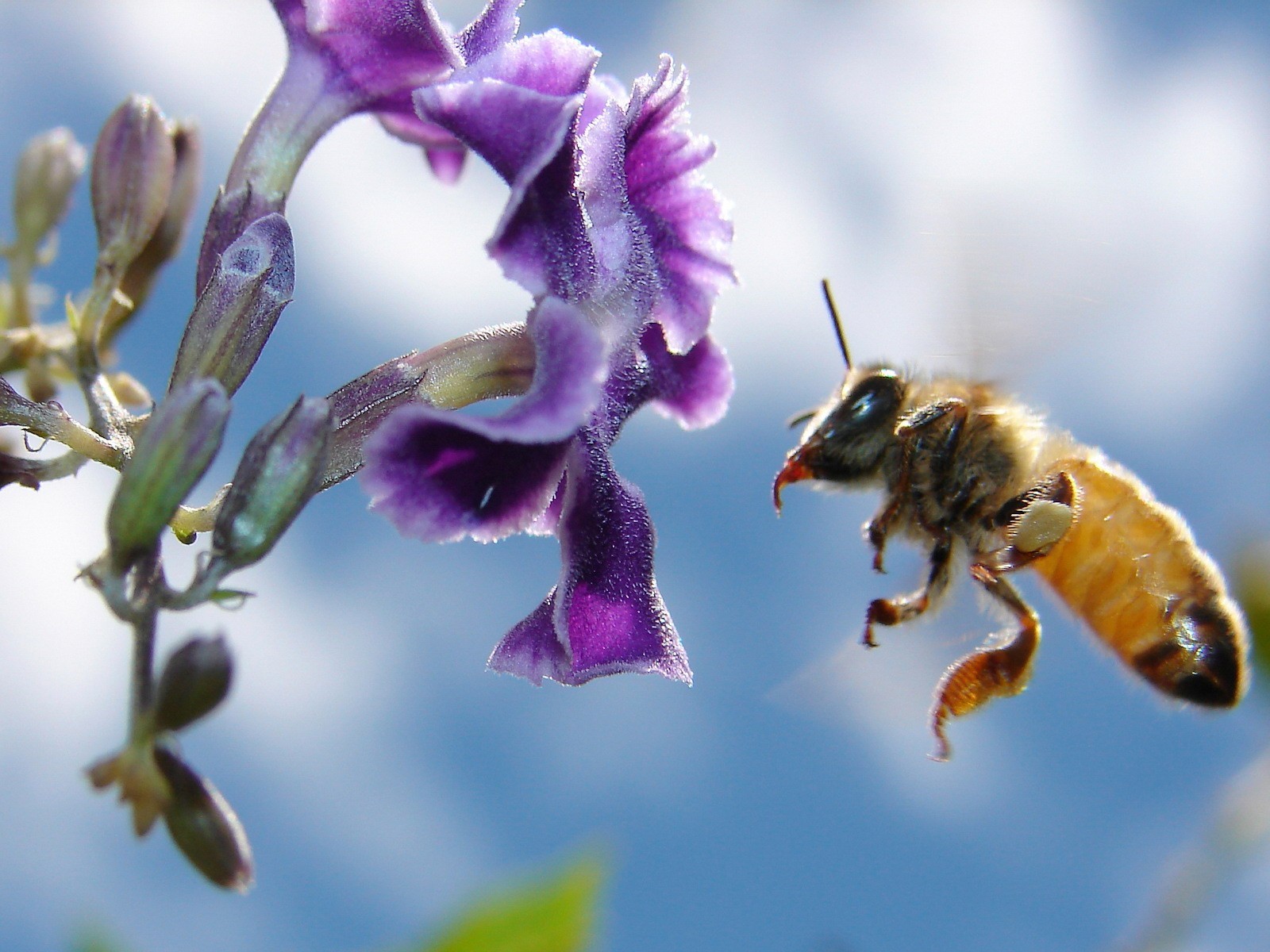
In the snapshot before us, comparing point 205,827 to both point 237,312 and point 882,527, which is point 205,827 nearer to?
point 237,312

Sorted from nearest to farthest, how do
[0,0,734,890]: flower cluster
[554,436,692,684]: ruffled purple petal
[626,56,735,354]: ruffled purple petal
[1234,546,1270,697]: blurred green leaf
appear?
[0,0,734,890]: flower cluster → [554,436,692,684]: ruffled purple petal → [626,56,735,354]: ruffled purple petal → [1234,546,1270,697]: blurred green leaf

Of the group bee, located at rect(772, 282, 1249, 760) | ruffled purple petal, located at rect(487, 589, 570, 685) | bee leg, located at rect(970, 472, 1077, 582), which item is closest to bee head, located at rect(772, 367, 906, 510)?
bee, located at rect(772, 282, 1249, 760)

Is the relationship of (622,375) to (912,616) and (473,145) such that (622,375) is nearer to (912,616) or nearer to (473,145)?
(473,145)

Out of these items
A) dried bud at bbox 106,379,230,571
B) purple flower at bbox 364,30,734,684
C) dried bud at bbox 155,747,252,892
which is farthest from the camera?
dried bud at bbox 155,747,252,892

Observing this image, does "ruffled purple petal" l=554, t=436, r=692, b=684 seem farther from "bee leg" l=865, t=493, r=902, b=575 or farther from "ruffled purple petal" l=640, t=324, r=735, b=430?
"bee leg" l=865, t=493, r=902, b=575

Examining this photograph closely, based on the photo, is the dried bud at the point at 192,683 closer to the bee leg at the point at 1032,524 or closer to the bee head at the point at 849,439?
the bee head at the point at 849,439

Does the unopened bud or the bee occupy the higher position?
the bee

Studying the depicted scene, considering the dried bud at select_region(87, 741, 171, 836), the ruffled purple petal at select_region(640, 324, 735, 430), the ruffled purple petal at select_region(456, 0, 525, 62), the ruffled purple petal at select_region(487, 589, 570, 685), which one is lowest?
the dried bud at select_region(87, 741, 171, 836)
